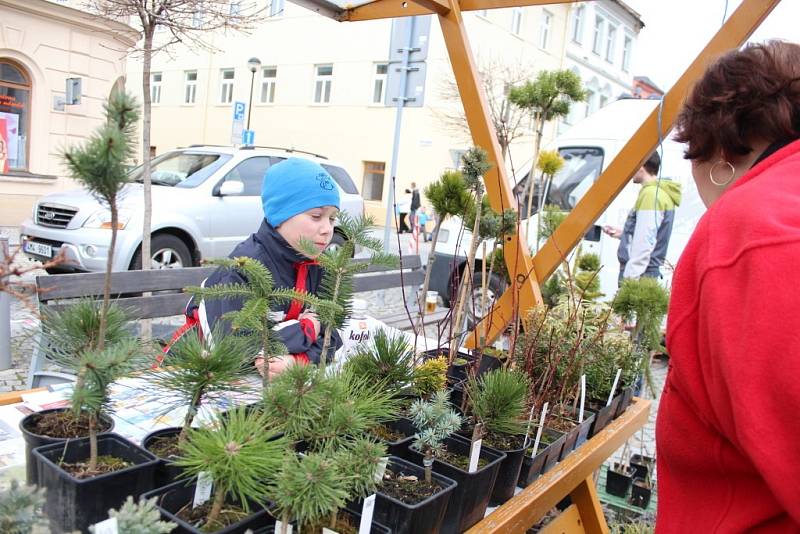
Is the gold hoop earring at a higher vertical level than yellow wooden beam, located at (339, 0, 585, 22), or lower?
lower

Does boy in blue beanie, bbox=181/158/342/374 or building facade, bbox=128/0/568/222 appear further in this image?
A: building facade, bbox=128/0/568/222

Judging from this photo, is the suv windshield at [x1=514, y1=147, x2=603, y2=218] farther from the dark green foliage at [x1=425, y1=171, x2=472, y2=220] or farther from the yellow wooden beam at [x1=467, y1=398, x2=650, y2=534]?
the dark green foliage at [x1=425, y1=171, x2=472, y2=220]

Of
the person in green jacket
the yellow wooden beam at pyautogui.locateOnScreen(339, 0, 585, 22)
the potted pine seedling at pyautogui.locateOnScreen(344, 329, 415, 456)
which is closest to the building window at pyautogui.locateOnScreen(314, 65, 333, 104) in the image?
the person in green jacket

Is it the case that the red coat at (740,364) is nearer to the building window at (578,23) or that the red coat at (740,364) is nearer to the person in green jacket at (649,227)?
the person in green jacket at (649,227)

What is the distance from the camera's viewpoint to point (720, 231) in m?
0.90

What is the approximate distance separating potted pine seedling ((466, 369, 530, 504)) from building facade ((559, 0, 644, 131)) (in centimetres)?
2201

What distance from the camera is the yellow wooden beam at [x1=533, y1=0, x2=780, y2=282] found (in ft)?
6.59

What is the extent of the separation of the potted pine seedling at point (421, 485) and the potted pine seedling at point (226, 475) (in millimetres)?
221

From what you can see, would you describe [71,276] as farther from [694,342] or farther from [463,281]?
[694,342]

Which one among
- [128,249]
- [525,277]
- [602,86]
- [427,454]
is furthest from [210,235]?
[602,86]

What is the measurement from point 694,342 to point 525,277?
1.48m

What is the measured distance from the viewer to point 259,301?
1.00m

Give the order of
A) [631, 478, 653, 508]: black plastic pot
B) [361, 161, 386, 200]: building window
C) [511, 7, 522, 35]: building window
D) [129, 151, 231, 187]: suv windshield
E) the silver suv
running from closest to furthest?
1. [631, 478, 653, 508]: black plastic pot
2. the silver suv
3. [129, 151, 231, 187]: suv windshield
4. [361, 161, 386, 200]: building window
5. [511, 7, 522, 35]: building window

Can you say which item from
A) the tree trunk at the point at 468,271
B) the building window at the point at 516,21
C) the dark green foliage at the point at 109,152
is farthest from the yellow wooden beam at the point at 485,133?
the building window at the point at 516,21
